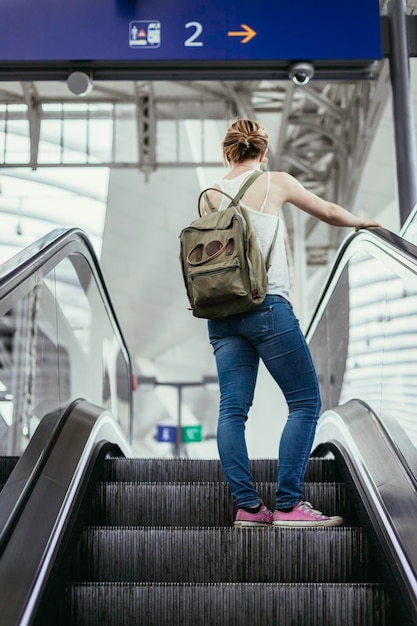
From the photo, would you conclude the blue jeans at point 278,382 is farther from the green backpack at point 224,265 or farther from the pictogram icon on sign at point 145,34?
the pictogram icon on sign at point 145,34

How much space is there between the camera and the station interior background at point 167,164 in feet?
47.9

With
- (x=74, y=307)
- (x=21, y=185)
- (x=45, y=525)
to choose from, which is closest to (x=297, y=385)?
(x=45, y=525)

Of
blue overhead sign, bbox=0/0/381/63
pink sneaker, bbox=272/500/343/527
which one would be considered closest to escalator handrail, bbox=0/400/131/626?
pink sneaker, bbox=272/500/343/527

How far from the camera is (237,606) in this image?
280 cm

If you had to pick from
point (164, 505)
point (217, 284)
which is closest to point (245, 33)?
point (217, 284)

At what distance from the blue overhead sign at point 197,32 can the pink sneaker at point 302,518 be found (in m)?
3.75

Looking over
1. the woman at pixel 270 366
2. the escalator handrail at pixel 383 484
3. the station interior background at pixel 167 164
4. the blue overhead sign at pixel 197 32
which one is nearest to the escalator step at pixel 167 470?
the escalator handrail at pixel 383 484

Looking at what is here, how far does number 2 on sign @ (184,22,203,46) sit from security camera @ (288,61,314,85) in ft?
2.19

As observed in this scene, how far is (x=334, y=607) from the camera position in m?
2.80

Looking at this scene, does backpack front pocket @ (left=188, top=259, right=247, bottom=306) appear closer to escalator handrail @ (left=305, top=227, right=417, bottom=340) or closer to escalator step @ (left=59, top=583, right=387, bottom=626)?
escalator handrail @ (left=305, top=227, right=417, bottom=340)

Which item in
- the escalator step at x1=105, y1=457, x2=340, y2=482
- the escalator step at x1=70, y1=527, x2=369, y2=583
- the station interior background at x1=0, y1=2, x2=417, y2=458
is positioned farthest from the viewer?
the station interior background at x1=0, y1=2, x2=417, y2=458

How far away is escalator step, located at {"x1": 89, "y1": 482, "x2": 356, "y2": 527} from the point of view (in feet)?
12.1

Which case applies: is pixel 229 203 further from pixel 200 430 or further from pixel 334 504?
pixel 200 430

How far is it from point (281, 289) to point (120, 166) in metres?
11.2
